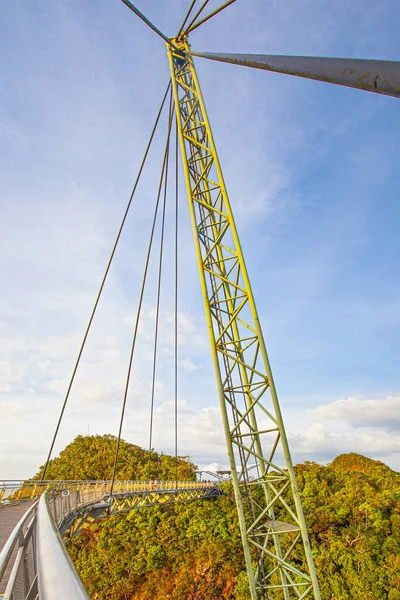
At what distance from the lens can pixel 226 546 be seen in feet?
93.3

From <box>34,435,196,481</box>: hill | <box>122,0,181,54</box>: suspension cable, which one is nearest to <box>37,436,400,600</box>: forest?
<box>34,435,196,481</box>: hill

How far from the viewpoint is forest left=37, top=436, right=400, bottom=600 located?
22938mm

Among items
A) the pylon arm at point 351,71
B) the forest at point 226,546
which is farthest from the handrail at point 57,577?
the forest at point 226,546

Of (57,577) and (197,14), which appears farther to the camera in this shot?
(197,14)

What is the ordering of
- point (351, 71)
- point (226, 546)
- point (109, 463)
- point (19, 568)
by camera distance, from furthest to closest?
point (109, 463) → point (226, 546) → point (351, 71) → point (19, 568)

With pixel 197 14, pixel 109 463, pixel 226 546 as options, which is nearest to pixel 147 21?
pixel 197 14

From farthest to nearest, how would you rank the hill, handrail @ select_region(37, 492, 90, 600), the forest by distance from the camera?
the hill < the forest < handrail @ select_region(37, 492, 90, 600)

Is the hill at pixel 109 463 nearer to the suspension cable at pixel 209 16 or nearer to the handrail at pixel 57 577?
the suspension cable at pixel 209 16

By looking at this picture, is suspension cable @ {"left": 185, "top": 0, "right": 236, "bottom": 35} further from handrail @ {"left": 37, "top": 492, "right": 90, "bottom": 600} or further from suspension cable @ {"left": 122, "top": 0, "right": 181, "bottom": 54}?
handrail @ {"left": 37, "top": 492, "right": 90, "bottom": 600}

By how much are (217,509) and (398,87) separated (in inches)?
1473

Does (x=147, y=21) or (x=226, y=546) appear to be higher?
(x=147, y=21)

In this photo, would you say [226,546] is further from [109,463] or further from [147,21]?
[147,21]

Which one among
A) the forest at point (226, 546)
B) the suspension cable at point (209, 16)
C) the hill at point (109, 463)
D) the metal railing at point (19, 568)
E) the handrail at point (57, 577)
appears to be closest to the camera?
the handrail at point (57, 577)

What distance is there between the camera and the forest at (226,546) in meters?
22.9
